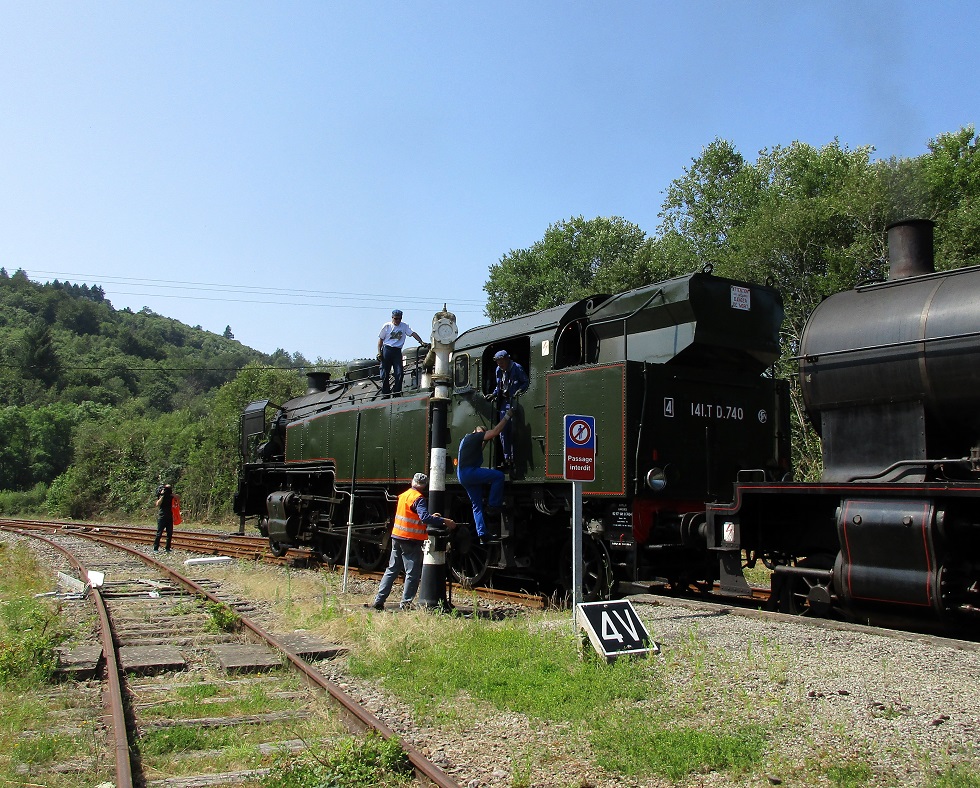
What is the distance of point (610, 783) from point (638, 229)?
42.0 metres

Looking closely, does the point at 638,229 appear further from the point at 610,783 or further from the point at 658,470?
the point at 610,783

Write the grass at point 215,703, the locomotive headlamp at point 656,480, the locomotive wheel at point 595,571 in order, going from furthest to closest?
the locomotive wheel at point 595,571, the locomotive headlamp at point 656,480, the grass at point 215,703

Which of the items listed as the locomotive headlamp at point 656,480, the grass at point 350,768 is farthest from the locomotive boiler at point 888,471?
the grass at point 350,768

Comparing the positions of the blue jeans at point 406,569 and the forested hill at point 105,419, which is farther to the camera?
the forested hill at point 105,419

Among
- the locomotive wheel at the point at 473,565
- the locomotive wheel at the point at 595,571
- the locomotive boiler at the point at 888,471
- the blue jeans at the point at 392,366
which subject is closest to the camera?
the locomotive boiler at the point at 888,471

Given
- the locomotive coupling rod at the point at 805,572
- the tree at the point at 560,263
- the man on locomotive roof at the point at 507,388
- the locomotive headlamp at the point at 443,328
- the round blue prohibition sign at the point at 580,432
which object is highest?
the tree at the point at 560,263

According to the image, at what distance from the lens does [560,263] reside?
45125 mm

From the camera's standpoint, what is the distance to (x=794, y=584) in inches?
307

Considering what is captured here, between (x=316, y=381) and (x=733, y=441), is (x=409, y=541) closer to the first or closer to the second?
(x=733, y=441)

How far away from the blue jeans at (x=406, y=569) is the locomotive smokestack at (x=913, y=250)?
228 inches

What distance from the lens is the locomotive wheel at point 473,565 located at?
35.4ft

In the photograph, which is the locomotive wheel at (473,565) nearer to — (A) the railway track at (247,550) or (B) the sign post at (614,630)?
(A) the railway track at (247,550)

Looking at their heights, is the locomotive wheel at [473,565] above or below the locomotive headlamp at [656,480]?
below

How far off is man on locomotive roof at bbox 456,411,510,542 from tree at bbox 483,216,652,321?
104 feet
